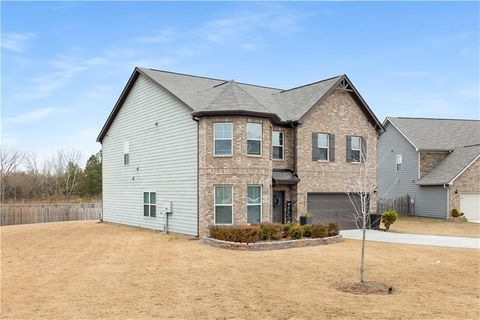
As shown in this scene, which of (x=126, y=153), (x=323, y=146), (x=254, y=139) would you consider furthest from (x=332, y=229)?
(x=126, y=153)

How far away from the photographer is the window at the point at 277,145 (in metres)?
24.0

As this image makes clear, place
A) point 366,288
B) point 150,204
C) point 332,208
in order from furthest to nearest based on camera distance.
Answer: point 332,208 < point 150,204 < point 366,288

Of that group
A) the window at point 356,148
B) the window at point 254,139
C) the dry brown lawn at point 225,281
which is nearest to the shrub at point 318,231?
the dry brown lawn at point 225,281

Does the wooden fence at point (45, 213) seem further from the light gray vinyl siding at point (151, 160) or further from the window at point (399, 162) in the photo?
the window at point (399, 162)

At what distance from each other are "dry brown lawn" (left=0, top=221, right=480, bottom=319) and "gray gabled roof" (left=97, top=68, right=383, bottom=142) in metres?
6.65

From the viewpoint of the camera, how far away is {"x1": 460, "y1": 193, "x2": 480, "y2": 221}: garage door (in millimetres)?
33938

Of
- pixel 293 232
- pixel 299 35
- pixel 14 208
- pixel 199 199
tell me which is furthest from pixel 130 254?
pixel 14 208

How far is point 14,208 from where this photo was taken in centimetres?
3262

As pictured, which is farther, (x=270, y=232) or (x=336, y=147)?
(x=336, y=147)

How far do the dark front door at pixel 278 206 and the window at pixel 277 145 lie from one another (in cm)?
197

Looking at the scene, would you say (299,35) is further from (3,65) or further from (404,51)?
(3,65)

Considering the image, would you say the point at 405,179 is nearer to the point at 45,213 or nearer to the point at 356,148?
the point at 356,148

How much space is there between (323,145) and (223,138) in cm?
685

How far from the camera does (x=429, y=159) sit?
37.9 meters
